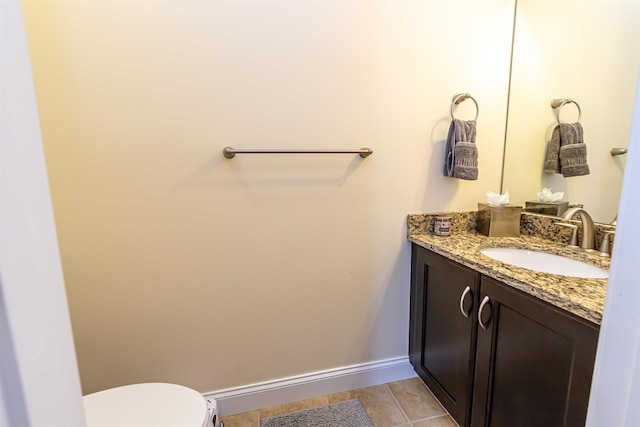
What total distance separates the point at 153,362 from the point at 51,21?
4.61 feet

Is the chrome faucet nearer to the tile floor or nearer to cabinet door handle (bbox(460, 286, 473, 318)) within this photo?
cabinet door handle (bbox(460, 286, 473, 318))

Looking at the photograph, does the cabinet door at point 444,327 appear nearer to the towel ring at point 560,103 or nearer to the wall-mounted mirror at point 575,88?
the wall-mounted mirror at point 575,88

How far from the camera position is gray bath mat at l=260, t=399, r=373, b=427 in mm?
1394

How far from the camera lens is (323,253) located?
1466 millimetres

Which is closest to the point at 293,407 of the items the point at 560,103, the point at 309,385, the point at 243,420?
the point at 309,385

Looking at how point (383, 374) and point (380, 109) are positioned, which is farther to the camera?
point (383, 374)

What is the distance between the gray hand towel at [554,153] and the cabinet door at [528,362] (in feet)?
2.77

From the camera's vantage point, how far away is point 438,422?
55.3 inches

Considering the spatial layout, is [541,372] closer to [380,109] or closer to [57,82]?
[380,109]

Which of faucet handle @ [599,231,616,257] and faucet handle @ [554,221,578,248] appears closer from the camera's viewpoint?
faucet handle @ [599,231,616,257]

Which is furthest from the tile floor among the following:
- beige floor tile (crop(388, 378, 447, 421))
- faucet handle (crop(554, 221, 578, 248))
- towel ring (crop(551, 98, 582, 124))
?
towel ring (crop(551, 98, 582, 124))

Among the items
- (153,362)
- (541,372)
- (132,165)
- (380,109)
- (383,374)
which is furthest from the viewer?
(383,374)

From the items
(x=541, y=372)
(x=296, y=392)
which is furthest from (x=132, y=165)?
(x=541, y=372)

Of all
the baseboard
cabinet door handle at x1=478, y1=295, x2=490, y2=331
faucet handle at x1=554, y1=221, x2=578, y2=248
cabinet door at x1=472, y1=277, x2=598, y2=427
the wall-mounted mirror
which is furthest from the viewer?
the baseboard
